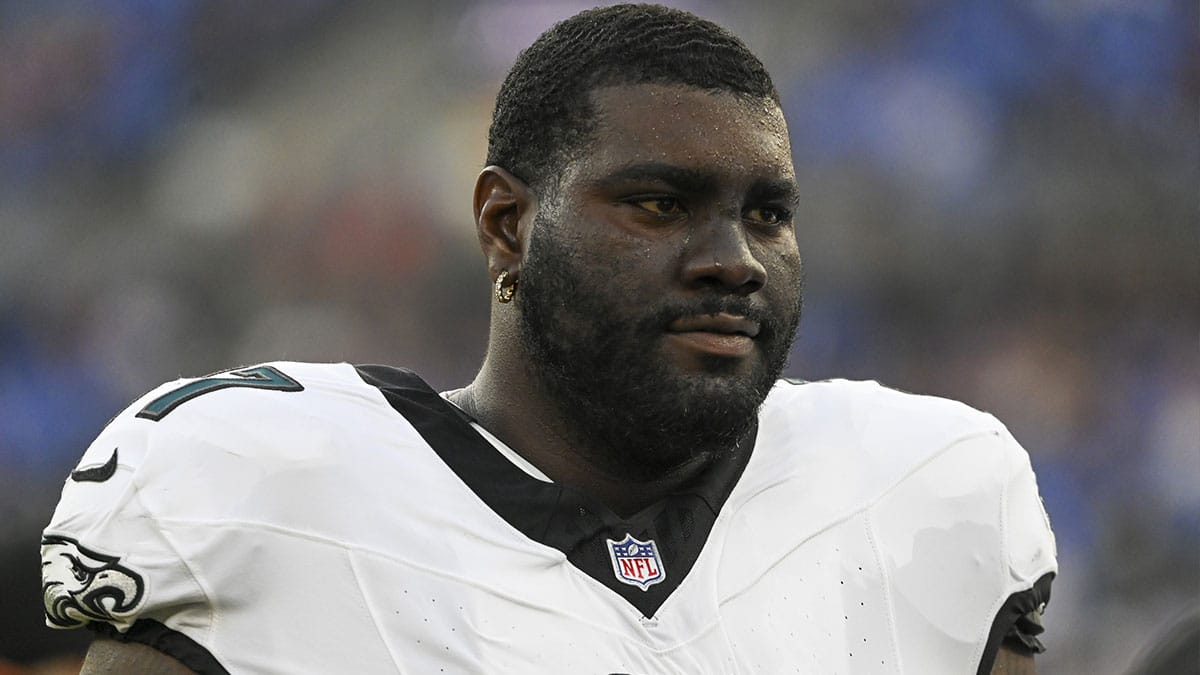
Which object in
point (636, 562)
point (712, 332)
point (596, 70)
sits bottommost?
point (636, 562)

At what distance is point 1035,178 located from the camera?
404 cm

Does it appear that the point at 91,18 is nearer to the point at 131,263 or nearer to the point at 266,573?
the point at 131,263

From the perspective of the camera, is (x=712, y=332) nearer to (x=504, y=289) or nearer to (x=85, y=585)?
(x=504, y=289)

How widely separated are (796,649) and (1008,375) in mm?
2504

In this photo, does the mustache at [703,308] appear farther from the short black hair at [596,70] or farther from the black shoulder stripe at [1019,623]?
the black shoulder stripe at [1019,623]

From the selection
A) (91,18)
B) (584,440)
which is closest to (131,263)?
(91,18)

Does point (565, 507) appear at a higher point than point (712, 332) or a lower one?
lower

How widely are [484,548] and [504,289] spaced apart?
1.09 feet

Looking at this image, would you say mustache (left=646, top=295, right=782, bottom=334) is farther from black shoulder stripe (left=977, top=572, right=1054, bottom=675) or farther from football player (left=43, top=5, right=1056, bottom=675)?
black shoulder stripe (left=977, top=572, right=1054, bottom=675)

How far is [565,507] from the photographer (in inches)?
62.4

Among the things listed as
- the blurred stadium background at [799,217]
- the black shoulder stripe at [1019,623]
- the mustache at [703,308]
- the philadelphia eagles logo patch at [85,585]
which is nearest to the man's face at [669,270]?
the mustache at [703,308]

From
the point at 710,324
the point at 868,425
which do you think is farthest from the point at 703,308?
the point at 868,425

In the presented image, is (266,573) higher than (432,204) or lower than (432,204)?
lower

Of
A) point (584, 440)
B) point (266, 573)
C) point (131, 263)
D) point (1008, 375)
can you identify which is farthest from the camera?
point (1008, 375)
